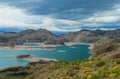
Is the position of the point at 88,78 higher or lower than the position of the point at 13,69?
higher

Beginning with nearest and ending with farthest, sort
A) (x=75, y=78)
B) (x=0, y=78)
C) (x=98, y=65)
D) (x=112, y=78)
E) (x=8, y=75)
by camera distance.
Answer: (x=112, y=78), (x=75, y=78), (x=98, y=65), (x=0, y=78), (x=8, y=75)

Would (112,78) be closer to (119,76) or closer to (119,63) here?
(119,76)

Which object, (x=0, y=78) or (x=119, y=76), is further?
(x=0, y=78)

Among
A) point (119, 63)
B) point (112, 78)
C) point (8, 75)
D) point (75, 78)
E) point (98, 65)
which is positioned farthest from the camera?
point (8, 75)

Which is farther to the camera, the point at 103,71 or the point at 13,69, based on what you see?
the point at 13,69

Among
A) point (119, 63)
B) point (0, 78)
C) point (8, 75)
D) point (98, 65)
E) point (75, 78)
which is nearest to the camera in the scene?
point (75, 78)

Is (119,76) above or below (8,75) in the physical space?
above

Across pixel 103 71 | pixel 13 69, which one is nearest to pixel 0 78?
pixel 13 69

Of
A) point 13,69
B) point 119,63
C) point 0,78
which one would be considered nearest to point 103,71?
point 119,63

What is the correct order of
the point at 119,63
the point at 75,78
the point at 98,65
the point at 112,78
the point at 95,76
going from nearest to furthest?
1. the point at 112,78
2. the point at 95,76
3. the point at 75,78
4. the point at 119,63
5. the point at 98,65
